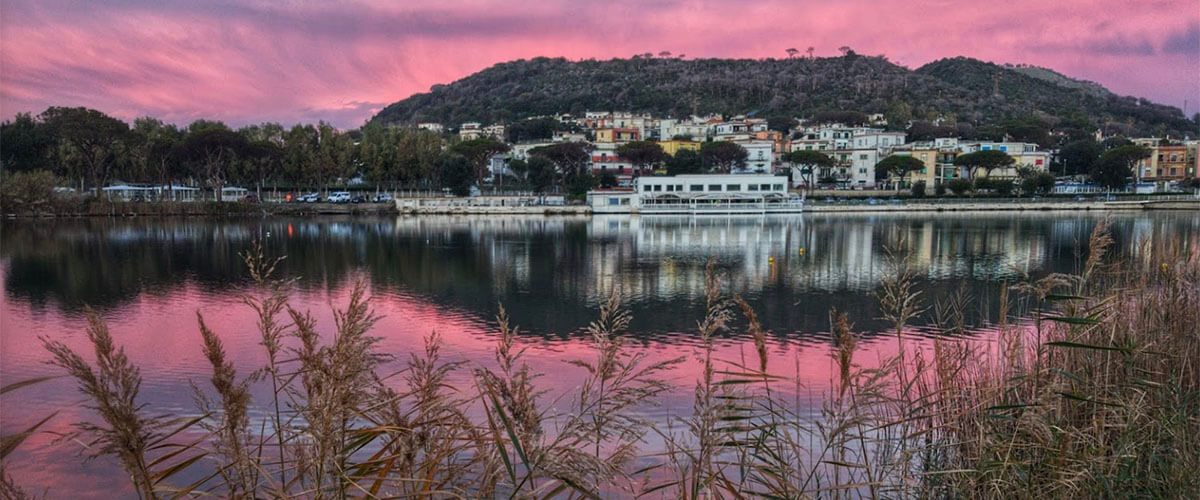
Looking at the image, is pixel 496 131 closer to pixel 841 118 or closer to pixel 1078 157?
pixel 841 118

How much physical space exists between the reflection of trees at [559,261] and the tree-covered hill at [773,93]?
74.6 m

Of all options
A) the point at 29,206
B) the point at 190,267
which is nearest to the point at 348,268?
the point at 190,267

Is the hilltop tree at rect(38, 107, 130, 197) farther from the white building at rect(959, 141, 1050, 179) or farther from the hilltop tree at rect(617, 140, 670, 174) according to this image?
the white building at rect(959, 141, 1050, 179)

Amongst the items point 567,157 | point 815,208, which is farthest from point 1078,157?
point 567,157

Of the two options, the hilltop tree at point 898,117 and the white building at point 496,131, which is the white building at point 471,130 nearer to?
the white building at point 496,131

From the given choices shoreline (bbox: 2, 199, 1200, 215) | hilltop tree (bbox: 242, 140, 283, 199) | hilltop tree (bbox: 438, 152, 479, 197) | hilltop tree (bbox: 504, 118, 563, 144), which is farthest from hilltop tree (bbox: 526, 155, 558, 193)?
hilltop tree (bbox: 504, 118, 563, 144)

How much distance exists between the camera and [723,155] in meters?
68.4

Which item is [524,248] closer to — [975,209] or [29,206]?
[29,206]

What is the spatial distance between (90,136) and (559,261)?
41602 mm

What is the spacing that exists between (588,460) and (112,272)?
902 inches

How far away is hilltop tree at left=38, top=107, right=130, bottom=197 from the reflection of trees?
906 cm

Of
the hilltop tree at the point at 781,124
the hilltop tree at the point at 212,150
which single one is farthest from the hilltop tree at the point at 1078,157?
the hilltop tree at the point at 212,150

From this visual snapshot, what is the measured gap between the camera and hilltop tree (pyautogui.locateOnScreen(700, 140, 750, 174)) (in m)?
67.9

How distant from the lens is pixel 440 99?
14575cm
